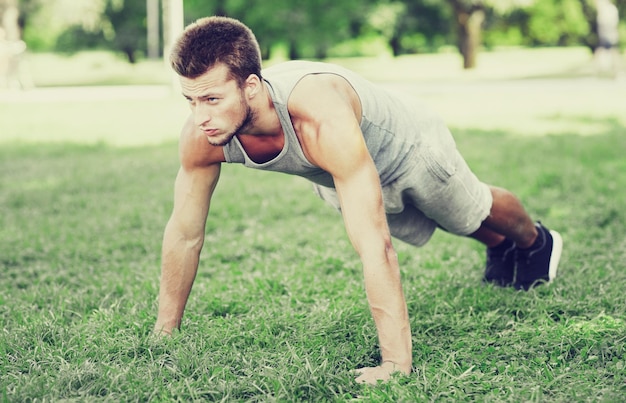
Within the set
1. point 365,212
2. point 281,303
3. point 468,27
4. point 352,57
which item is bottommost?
point 352,57

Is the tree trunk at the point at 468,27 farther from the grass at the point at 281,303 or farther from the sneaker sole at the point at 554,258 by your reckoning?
the sneaker sole at the point at 554,258

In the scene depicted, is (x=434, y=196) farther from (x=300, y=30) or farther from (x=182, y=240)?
(x=300, y=30)

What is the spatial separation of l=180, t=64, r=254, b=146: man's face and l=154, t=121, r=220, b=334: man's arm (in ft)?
1.25

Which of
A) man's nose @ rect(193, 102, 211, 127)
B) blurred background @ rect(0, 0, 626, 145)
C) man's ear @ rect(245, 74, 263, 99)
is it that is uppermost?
man's ear @ rect(245, 74, 263, 99)

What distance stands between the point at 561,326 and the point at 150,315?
1.84 m

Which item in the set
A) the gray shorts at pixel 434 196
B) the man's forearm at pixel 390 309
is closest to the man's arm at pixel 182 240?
the gray shorts at pixel 434 196

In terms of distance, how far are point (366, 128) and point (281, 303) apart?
3.67 feet

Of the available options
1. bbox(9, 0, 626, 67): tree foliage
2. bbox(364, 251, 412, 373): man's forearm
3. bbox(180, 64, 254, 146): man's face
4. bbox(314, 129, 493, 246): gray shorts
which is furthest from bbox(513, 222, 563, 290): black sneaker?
bbox(9, 0, 626, 67): tree foliage

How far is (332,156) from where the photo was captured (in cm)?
284

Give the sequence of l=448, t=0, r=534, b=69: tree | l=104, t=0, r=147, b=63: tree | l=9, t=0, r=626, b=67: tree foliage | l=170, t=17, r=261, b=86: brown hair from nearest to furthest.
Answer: l=170, t=17, r=261, b=86: brown hair
l=448, t=0, r=534, b=69: tree
l=9, t=0, r=626, b=67: tree foliage
l=104, t=0, r=147, b=63: tree

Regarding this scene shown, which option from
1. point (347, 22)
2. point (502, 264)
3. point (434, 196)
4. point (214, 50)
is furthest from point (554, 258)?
point (347, 22)

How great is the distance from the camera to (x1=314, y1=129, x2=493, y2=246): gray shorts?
3389 mm

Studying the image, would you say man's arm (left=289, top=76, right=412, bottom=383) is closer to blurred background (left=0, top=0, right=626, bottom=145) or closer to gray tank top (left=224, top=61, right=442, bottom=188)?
gray tank top (left=224, top=61, right=442, bottom=188)

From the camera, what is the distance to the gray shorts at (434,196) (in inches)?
133
